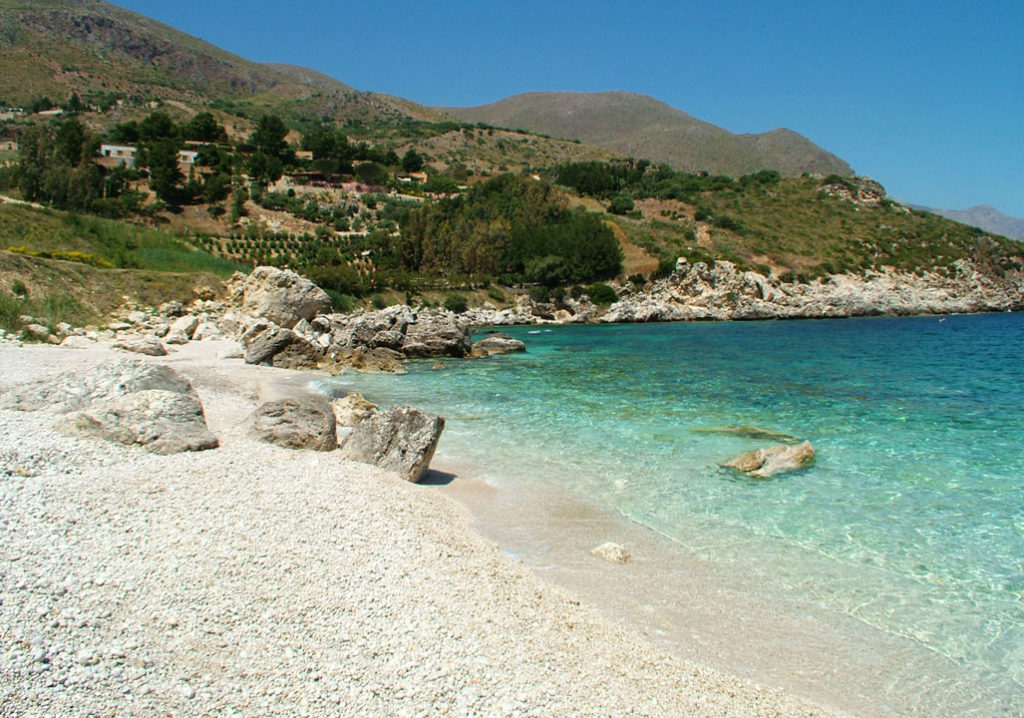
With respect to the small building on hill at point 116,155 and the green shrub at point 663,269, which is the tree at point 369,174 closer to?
the small building on hill at point 116,155

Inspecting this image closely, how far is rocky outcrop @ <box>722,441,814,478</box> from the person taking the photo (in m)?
10.1

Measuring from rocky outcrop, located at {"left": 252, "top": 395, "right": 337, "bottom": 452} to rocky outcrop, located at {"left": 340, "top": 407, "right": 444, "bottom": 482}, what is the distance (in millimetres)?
423

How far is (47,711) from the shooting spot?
3248 millimetres

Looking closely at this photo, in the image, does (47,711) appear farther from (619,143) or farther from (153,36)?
(153,36)

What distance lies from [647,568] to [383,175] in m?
83.9

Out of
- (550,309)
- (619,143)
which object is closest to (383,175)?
(550,309)

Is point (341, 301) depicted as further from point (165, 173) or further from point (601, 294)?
point (165, 173)

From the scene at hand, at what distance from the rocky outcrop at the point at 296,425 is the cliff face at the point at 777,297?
147 feet

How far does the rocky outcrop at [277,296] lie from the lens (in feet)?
93.8

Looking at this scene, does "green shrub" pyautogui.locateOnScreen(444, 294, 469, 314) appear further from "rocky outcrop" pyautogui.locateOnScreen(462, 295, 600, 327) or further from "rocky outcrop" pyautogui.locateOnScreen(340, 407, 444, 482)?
"rocky outcrop" pyautogui.locateOnScreen(340, 407, 444, 482)

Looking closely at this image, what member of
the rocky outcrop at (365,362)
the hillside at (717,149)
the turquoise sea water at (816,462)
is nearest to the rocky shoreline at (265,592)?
the turquoise sea water at (816,462)

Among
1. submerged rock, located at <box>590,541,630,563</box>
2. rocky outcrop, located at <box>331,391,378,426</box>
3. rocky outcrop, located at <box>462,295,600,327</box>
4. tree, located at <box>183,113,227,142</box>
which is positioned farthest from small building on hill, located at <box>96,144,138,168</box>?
submerged rock, located at <box>590,541,630,563</box>

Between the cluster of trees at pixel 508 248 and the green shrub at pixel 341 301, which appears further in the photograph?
the cluster of trees at pixel 508 248

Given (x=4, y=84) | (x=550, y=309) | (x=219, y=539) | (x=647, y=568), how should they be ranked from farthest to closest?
(x=4, y=84) → (x=550, y=309) → (x=647, y=568) → (x=219, y=539)
